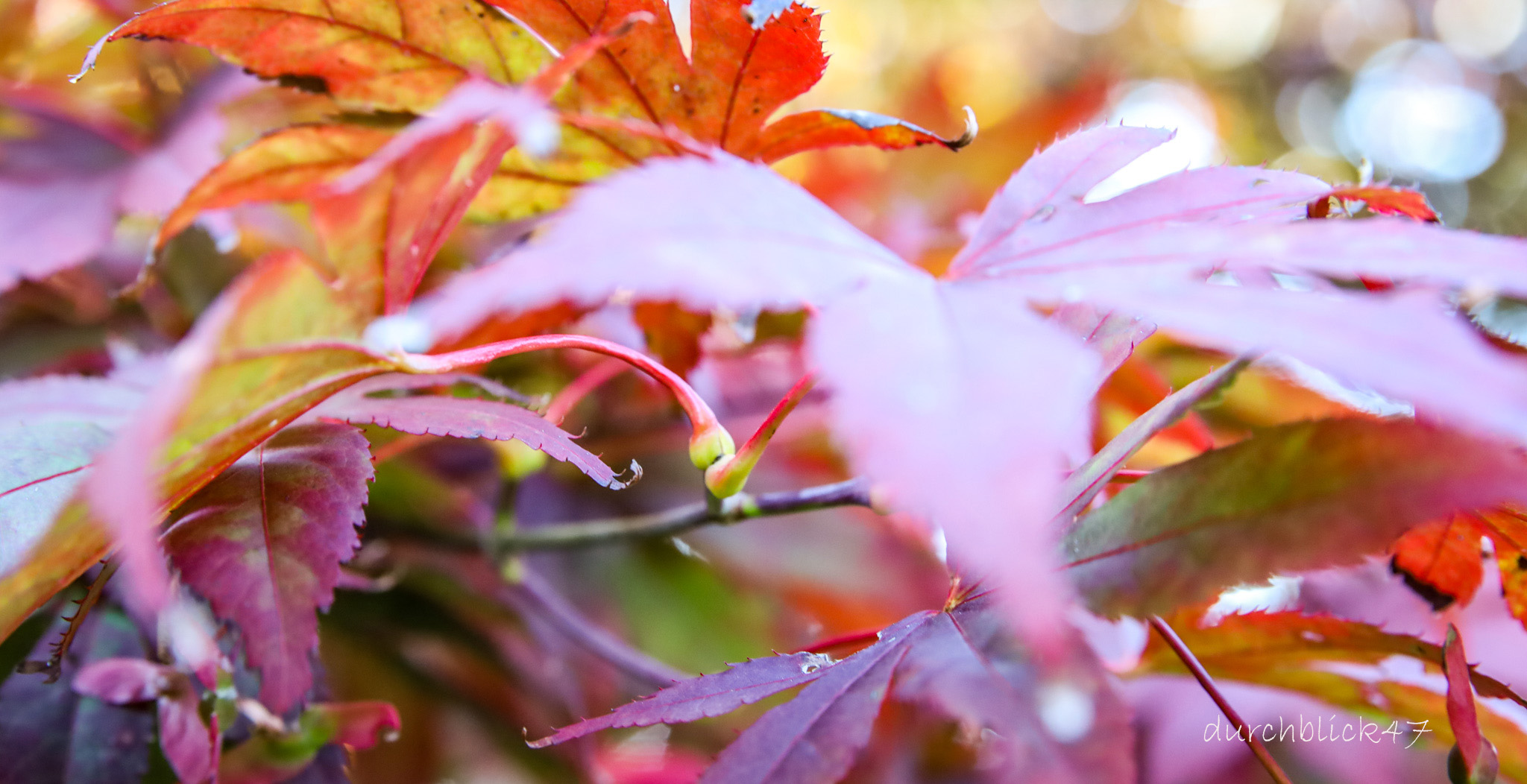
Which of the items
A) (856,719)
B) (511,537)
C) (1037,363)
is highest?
(1037,363)

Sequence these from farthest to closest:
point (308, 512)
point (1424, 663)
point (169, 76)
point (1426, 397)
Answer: point (169, 76) < point (1424, 663) < point (308, 512) < point (1426, 397)

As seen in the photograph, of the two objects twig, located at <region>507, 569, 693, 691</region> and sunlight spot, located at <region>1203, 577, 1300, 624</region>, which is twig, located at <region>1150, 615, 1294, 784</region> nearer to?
Answer: sunlight spot, located at <region>1203, 577, 1300, 624</region>

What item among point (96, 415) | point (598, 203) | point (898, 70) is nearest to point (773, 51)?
point (598, 203)

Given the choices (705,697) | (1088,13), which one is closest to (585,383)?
(705,697)

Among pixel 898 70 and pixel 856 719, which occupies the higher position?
pixel 856 719

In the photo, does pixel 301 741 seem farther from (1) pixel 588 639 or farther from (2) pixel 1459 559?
(2) pixel 1459 559

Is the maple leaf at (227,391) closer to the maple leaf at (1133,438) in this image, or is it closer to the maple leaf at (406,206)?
the maple leaf at (406,206)

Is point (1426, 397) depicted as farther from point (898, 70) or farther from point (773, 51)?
point (898, 70)

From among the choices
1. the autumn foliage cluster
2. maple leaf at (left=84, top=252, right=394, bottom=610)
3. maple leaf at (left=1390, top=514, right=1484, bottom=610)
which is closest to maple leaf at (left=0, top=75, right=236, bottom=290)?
the autumn foliage cluster
